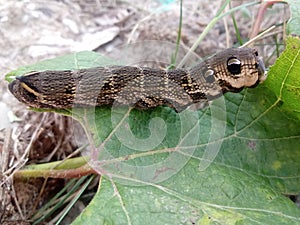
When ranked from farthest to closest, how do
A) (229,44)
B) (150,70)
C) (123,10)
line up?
1. (123,10)
2. (229,44)
3. (150,70)

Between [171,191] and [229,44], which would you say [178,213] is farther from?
[229,44]

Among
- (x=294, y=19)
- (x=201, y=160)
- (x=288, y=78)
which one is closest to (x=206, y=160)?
(x=201, y=160)

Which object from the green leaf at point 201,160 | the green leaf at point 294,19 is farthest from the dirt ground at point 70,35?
the green leaf at point 294,19

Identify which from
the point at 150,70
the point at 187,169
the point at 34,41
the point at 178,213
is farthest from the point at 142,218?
the point at 34,41

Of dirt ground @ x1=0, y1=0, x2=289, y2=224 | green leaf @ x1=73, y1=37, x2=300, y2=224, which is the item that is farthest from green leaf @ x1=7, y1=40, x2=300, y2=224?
dirt ground @ x1=0, y1=0, x2=289, y2=224

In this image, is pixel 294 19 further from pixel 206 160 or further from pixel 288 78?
pixel 206 160

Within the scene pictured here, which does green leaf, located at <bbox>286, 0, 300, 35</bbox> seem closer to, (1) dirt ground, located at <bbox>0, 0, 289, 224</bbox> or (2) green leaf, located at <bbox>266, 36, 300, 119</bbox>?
(2) green leaf, located at <bbox>266, 36, 300, 119</bbox>

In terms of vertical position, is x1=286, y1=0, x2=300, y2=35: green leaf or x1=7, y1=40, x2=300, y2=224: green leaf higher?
x1=286, y1=0, x2=300, y2=35: green leaf

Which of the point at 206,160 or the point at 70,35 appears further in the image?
the point at 70,35
